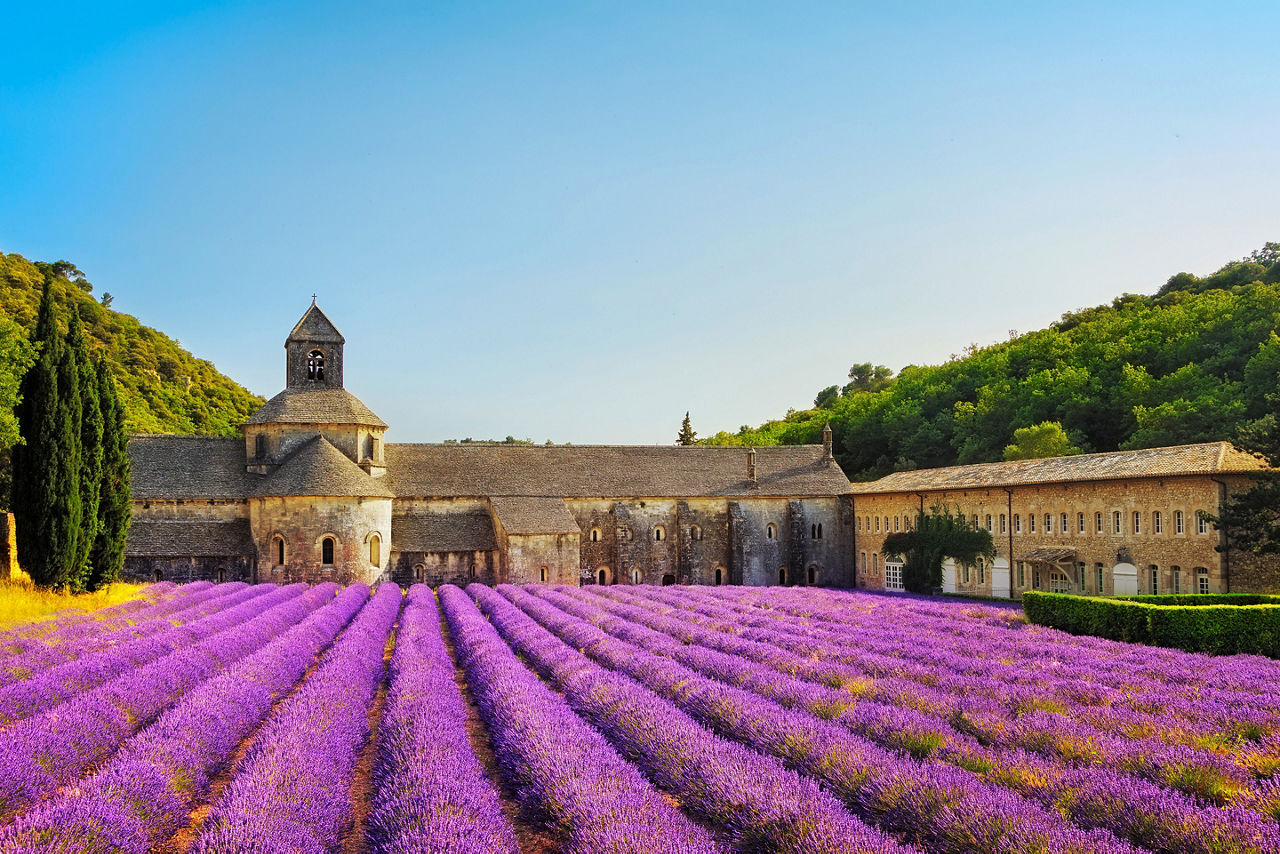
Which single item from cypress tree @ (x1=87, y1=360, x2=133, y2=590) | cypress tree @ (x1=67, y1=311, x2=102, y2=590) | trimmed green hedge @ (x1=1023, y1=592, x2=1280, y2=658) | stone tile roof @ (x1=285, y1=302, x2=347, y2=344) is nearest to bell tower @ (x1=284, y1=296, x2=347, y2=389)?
stone tile roof @ (x1=285, y1=302, x2=347, y2=344)

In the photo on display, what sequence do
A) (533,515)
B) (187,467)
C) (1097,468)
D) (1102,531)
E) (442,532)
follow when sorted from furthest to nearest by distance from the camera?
(442,532) → (533,515) → (187,467) → (1097,468) → (1102,531)

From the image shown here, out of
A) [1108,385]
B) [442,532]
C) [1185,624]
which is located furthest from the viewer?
[1108,385]

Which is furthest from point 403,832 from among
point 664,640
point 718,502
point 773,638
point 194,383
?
point 194,383

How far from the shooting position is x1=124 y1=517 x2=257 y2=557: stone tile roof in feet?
104

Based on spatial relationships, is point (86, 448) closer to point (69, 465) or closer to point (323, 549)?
point (69, 465)

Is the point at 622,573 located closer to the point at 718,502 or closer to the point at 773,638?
the point at 718,502

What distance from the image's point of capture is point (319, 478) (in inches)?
1275

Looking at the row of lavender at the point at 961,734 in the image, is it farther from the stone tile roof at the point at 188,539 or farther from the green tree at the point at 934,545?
the stone tile roof at the point at 188,539

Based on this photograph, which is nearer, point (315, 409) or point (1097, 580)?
point (1097, 580)

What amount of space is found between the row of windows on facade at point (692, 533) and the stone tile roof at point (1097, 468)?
13.8 feet

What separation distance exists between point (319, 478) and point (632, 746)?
26.8m

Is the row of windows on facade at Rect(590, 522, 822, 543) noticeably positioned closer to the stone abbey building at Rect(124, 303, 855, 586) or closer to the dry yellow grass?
the stone abbey building at Rect(124, 303, 855, 586)

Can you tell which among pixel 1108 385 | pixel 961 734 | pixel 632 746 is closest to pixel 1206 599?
pixel 961 734

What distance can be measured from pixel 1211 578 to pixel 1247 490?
266cm
